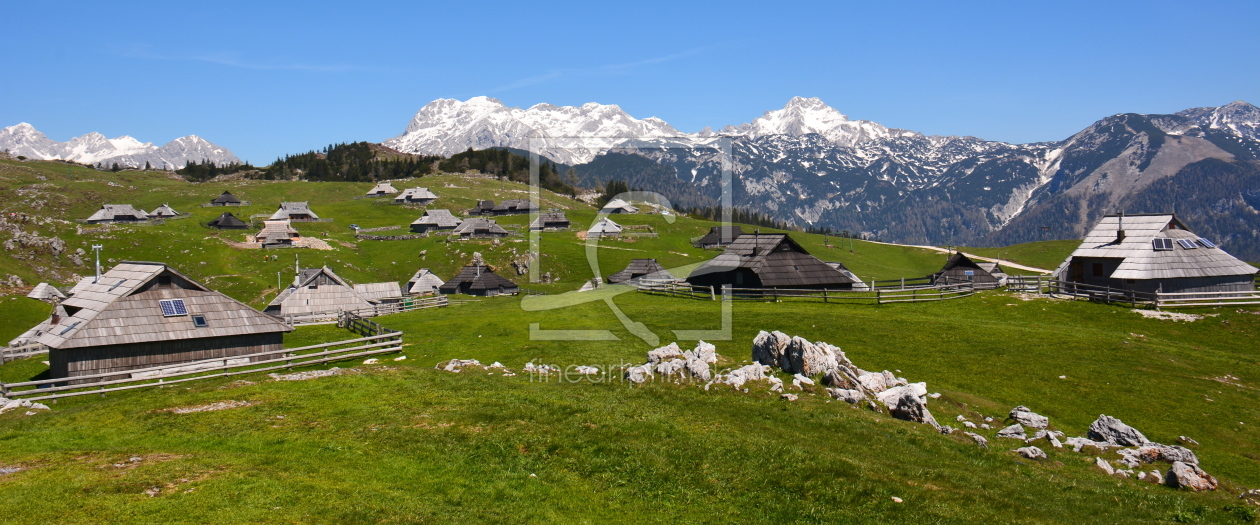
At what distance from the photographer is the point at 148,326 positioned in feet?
101

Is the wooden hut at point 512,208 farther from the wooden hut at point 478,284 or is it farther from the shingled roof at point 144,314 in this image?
the shingled roof at point 144,314

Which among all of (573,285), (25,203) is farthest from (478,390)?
(25,203)

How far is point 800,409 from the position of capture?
64.3ft

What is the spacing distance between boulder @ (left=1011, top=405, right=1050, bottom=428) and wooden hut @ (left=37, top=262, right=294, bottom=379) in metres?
30.9

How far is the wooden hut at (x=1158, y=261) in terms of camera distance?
43.4m

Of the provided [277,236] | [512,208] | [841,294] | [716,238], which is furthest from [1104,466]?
[512,208]

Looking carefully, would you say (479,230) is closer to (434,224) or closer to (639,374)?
(434,224)

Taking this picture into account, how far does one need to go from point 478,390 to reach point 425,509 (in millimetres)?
9984

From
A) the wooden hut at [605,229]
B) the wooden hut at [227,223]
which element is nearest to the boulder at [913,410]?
the wooden hut at [605,229]

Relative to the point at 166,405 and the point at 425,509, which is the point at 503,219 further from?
the point at 425,509

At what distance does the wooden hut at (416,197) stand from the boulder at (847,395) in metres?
136

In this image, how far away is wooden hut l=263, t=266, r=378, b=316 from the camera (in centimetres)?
5216

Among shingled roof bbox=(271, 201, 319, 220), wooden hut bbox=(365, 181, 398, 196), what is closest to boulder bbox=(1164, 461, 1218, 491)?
shingled roof bbox=(271, 201, 319, 220)

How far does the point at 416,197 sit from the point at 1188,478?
480 feet
